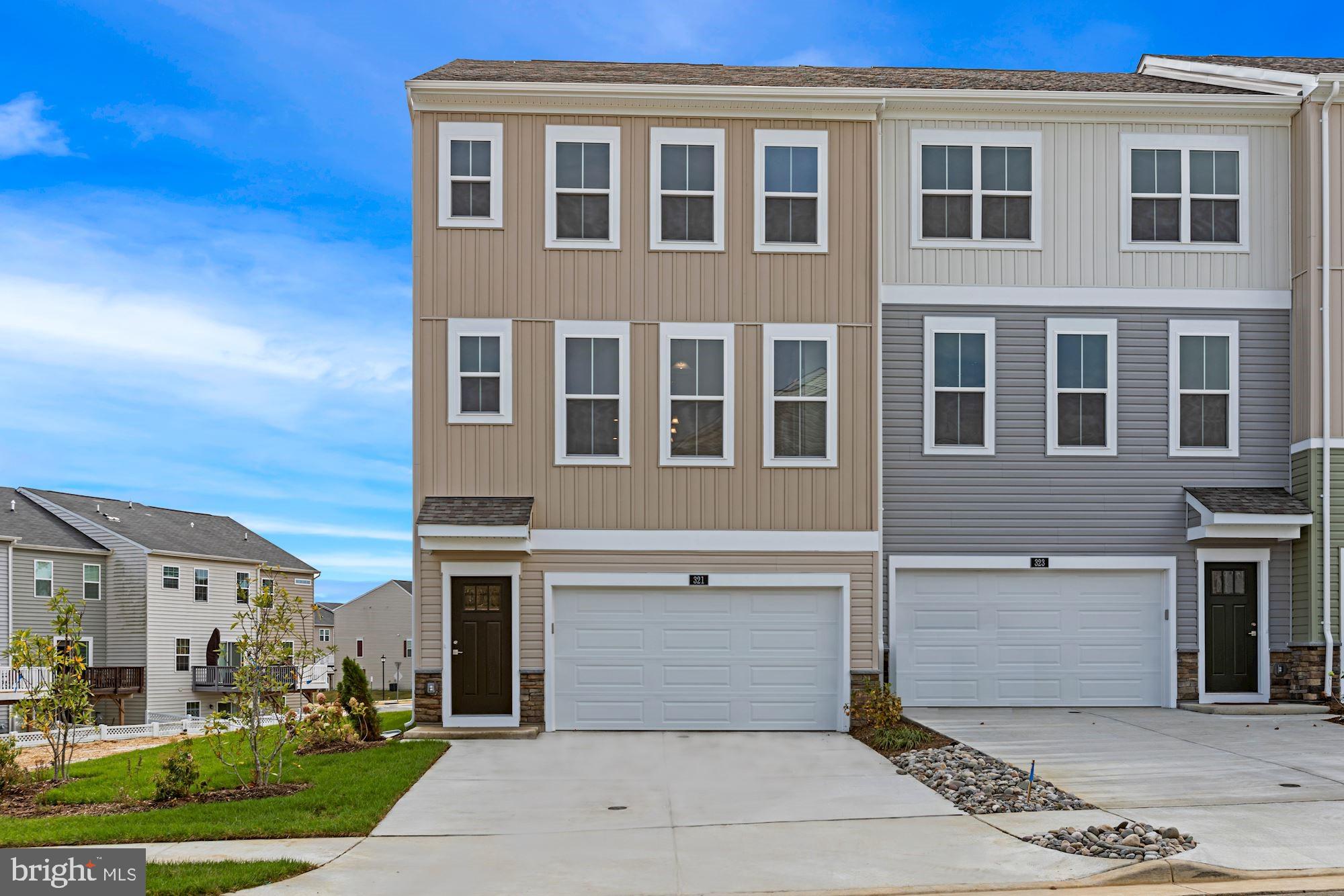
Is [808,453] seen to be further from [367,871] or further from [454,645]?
[367,871]

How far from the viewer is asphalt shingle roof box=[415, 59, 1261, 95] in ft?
53.1

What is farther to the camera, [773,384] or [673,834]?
[773,384]

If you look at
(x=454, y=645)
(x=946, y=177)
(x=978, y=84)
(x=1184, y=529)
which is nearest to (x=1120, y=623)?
(x=1184, y=529)

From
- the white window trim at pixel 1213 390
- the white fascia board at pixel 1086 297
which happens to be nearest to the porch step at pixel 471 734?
the white fascia board at pixel 1086 297

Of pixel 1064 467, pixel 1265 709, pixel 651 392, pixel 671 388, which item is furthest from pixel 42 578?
pixel 1265 709

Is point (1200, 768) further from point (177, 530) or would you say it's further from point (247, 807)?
point (177, 530)

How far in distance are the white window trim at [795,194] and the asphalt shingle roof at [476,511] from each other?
4962 mm

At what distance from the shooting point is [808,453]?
15766mm

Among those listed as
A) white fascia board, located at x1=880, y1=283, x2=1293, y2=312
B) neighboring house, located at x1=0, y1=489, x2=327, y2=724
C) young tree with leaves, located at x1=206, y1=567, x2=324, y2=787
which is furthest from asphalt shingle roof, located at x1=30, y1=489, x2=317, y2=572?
white fascia board, located at x1=880, y1=283, x2=1293, y2=312

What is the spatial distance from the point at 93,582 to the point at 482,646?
86.2 ft

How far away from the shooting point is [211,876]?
754cm

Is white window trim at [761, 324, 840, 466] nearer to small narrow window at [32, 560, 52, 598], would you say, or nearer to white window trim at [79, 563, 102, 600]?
small narrow window at [32, 560, 52, 598]

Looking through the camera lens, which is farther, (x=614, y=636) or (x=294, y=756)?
(x=614, y=636)

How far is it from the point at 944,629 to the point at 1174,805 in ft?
22.5
